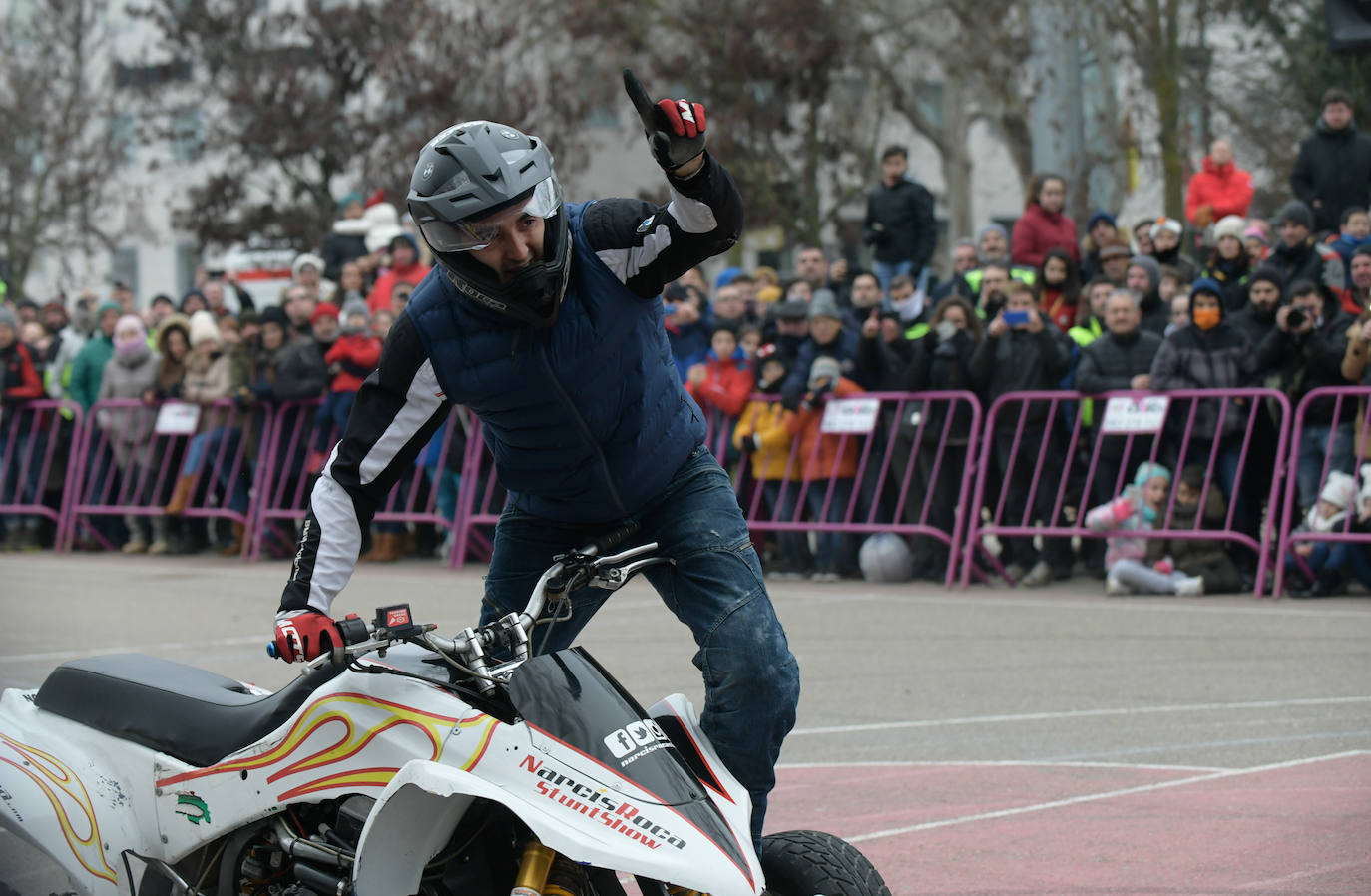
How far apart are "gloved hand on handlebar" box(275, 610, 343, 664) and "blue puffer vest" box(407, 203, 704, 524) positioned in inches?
26.2

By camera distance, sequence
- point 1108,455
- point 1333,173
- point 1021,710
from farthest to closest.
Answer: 1. point 1333,173
2. point 1108,455
3. point 1021,710

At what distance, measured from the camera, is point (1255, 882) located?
17.0 feet

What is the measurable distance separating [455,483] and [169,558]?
319cm

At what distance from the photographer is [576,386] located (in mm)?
4223

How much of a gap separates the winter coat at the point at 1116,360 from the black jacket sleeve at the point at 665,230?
26.6 ft

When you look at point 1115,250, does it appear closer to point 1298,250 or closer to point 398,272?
point 1298,250

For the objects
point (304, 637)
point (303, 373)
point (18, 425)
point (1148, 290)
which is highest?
point (1148, 290)

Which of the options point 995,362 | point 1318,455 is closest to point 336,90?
point 995,362

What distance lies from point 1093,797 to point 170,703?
3349mm

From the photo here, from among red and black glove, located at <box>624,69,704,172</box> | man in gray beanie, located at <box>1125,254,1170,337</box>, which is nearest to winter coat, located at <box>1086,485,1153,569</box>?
man in gray beanie, located at <box>1125,254,1170,337</box>

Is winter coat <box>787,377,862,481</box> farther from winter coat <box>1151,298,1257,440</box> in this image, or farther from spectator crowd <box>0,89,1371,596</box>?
winter coat <box>1151,298,1257,440</box>

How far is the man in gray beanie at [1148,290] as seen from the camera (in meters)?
12.6

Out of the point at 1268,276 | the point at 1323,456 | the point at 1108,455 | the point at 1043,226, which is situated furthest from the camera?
the point at 1043,226

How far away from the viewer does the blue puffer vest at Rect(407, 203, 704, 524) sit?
166 inches
